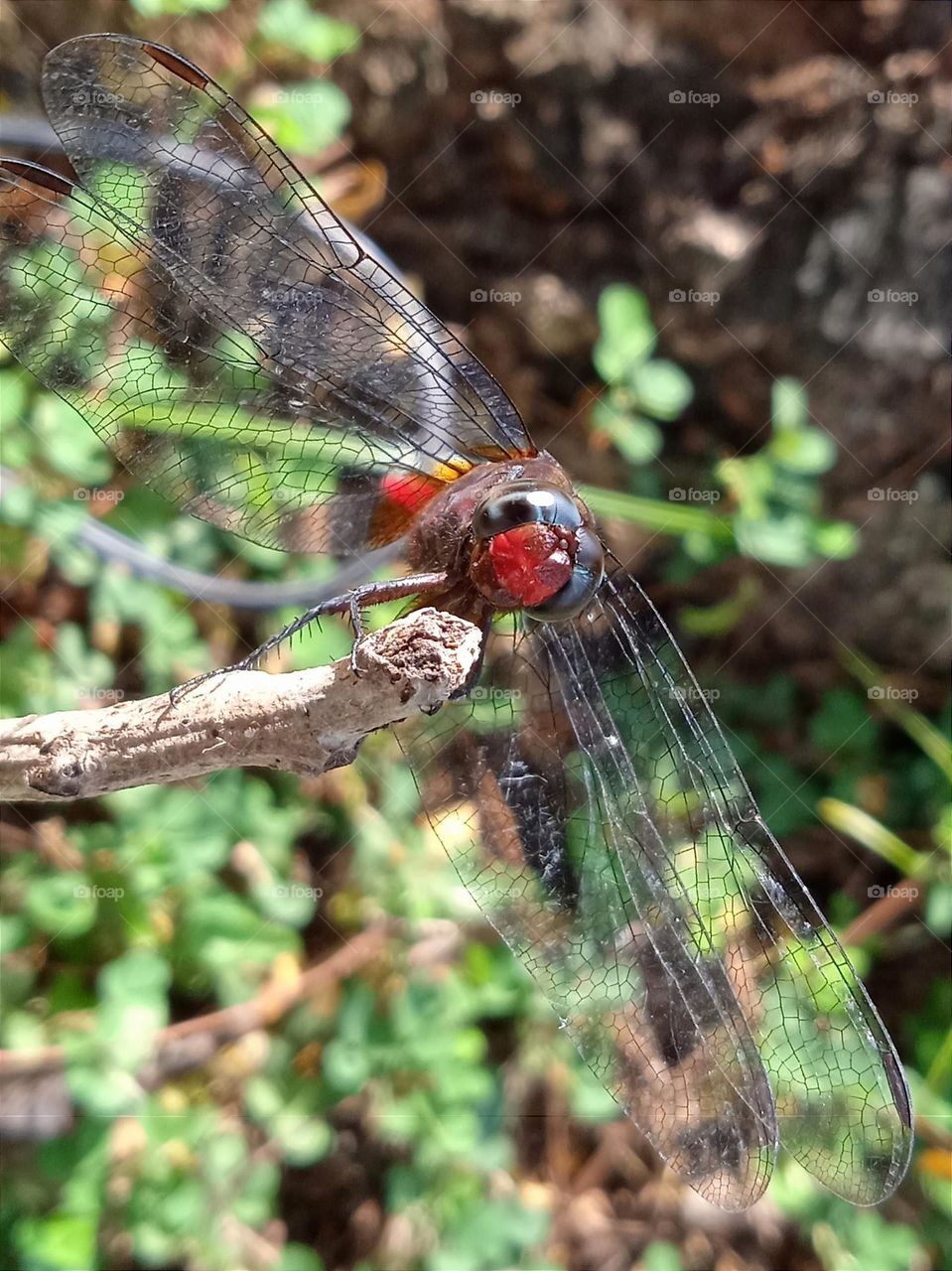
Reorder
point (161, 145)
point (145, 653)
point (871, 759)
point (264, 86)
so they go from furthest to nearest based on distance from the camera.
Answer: point (871, 759), point (264, 86), point (145, 653), point (161, 145)

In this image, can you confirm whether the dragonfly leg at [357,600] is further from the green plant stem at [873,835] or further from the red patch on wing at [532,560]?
the green plant stem at [873,835]

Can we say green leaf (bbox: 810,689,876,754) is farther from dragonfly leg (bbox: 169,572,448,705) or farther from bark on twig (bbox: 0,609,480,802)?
bark on twig (bbox: 0,609,480,802)

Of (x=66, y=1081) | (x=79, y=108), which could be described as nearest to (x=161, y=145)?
(x=79, y=108)

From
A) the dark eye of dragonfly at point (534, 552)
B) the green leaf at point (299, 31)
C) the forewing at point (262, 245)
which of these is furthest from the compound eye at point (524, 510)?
the green leaf at point (299, 31)

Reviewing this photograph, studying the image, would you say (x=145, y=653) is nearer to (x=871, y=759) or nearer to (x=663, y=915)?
(x=663, y=915)

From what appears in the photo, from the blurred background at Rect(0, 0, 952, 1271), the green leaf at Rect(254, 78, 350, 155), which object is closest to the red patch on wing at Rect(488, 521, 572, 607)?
the blurred background at Rect(0, 0, 952, 1271)

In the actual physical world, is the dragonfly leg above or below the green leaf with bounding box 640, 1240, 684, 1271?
above
